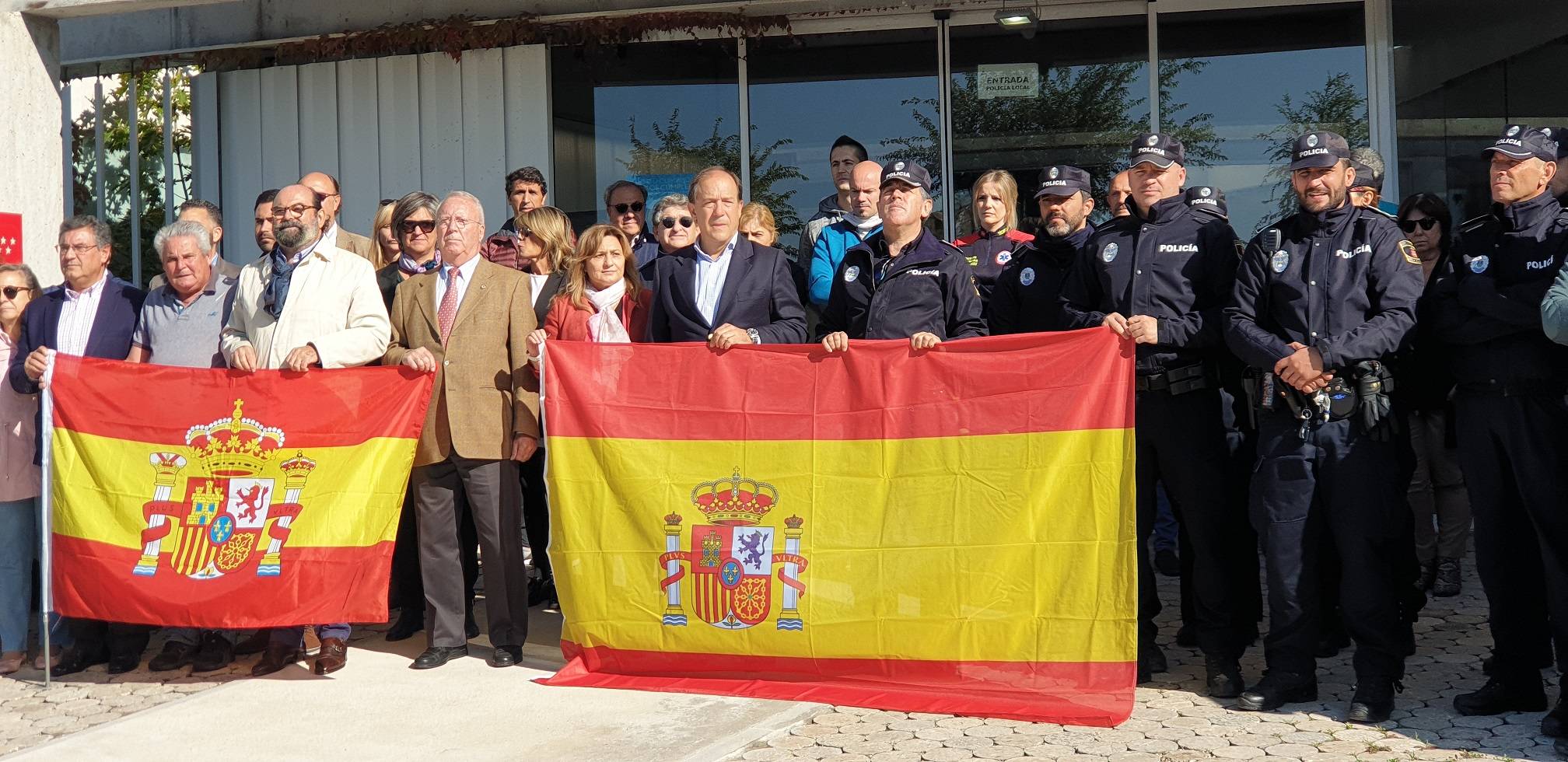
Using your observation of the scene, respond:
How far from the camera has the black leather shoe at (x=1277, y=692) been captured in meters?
5.41

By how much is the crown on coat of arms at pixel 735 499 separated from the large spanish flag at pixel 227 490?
1297mm

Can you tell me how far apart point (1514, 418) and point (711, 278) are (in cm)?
312

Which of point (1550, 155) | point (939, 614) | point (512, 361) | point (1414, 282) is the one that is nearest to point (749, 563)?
point (939, 614)

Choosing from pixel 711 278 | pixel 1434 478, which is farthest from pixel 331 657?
pixel 1434 478

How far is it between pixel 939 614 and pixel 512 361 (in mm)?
2151

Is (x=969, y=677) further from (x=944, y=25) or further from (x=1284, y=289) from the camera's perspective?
(x=944, y=25)

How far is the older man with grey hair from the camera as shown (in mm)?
6617

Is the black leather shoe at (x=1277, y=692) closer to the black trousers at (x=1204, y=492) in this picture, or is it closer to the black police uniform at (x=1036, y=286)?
the black trousers at (x=1204, y=492)

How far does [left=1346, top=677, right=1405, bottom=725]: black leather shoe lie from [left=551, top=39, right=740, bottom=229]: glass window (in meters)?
6.37

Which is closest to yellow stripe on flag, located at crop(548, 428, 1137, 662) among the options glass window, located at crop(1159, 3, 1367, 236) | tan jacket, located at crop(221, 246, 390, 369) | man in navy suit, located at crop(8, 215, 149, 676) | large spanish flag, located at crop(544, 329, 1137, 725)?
large spanish flag, located at crop(544, 329, 1137, 725)

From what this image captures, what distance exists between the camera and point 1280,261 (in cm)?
540

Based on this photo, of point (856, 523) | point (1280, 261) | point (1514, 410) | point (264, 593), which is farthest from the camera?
point (264, 593)

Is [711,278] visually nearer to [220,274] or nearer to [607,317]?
[607,317]

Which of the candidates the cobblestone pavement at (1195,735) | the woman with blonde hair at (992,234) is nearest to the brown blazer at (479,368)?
the cobblestone pavement at (1195,735)
